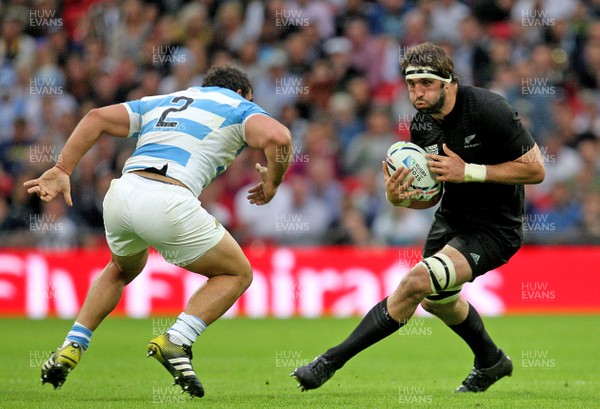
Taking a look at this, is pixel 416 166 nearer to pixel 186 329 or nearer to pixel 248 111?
pixel 248 111

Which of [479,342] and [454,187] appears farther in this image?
[479,342]

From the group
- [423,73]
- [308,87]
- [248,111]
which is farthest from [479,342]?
[308,87]

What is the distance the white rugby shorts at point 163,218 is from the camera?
666cm

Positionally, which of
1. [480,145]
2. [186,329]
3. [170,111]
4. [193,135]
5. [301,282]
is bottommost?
[301,282]

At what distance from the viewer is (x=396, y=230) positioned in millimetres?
14844

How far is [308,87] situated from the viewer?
1697 centimetres

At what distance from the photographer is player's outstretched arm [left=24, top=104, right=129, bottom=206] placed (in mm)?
6922

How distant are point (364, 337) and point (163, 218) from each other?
155 cm

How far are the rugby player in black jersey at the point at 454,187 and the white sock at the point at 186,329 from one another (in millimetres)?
695

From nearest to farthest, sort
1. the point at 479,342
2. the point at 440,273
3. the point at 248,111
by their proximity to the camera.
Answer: the point at 440,273, the point at 248,111, the point at 479,342

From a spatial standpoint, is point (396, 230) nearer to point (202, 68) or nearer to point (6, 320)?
point (202, 68)

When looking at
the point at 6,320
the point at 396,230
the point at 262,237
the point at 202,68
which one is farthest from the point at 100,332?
the point at 202,68

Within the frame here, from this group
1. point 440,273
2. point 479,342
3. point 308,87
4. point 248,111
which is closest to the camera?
point 440,273

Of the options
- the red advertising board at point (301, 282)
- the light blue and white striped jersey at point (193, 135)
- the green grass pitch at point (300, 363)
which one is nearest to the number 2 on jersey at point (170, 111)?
the light blue and white striped jersey at point (193, 135)
